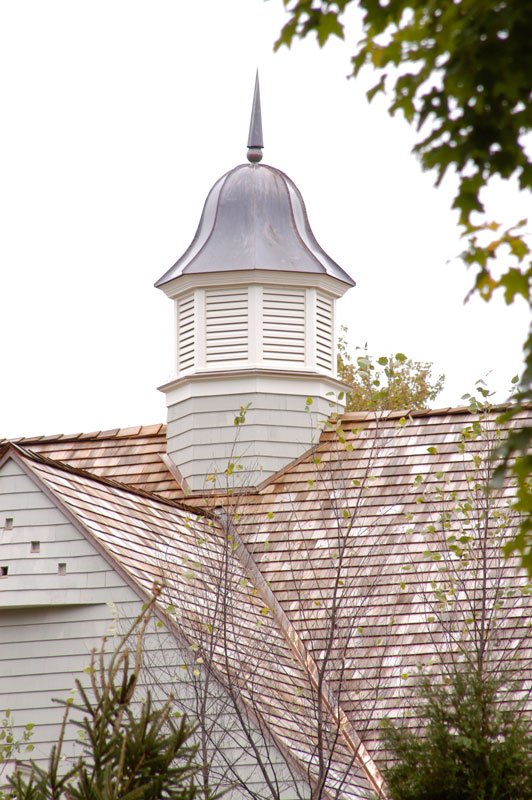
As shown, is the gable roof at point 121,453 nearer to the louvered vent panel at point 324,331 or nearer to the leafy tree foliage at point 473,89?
the louvered vent panel at point 324,331

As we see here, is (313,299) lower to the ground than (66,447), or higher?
higher

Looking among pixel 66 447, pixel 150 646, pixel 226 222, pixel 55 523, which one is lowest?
pixel 150 646

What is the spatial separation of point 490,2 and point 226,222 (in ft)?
45.9

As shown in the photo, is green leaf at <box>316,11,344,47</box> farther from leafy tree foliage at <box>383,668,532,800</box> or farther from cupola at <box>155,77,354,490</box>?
cupola at <box>155,77,354,490</box>

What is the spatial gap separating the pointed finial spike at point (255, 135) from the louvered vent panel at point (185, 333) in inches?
93.2

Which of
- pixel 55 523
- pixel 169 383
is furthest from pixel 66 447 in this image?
pixel 55 523

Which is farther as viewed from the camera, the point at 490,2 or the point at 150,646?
the point at 150,646

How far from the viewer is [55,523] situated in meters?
12.3

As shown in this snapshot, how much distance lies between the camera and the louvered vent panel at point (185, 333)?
17.5 meters

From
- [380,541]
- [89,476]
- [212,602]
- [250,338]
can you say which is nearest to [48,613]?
[212,602]

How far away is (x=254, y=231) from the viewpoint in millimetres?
17531

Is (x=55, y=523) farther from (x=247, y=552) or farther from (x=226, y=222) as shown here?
(x=226, y=222)

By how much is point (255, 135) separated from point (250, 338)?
10.8 ft

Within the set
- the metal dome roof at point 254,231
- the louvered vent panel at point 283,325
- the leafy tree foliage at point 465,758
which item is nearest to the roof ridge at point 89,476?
the louvered vent panel at point 283,325
